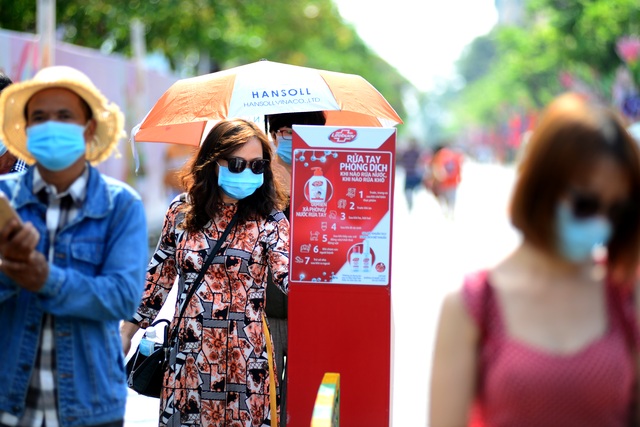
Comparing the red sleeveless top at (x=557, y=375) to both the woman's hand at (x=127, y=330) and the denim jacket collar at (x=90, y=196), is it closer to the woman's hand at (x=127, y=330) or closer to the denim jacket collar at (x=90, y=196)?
the denim jacket collar at (x=90, y=196)

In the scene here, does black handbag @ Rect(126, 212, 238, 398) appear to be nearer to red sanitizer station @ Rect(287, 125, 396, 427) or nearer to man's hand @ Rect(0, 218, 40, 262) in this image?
red sanitizer station @ Rect(287, 125, 396, 427)

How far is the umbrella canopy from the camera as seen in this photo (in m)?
6.20

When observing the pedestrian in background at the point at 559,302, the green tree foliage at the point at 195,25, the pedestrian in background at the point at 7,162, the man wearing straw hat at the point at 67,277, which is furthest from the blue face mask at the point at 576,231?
the green tree foliage at the point at 195,25

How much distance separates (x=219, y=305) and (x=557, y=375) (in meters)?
2.40

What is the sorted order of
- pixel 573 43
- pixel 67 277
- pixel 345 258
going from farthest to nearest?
pixel 573 43, pixel 345 258, pixel 67 277

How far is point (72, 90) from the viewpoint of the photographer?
3604 mm

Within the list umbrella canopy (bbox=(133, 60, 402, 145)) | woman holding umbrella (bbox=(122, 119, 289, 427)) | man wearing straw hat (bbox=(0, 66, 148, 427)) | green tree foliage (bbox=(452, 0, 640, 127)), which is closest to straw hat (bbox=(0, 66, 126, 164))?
man wearing straw hat (bbox=(0, 66, 148, 427))

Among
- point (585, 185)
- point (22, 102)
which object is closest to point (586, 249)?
point (585, 185)

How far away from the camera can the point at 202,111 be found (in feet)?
20.4

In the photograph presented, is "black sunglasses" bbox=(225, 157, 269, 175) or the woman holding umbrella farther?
"black sunglasses" bbox=(225, 157, 269, 175)

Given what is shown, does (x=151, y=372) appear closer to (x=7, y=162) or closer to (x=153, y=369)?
(x=153, y=369)

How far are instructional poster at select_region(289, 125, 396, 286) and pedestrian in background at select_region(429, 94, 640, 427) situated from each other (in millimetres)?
2488

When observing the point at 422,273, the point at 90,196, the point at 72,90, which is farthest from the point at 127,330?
the point at 422,273

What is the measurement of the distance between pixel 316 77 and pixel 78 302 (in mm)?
3190
